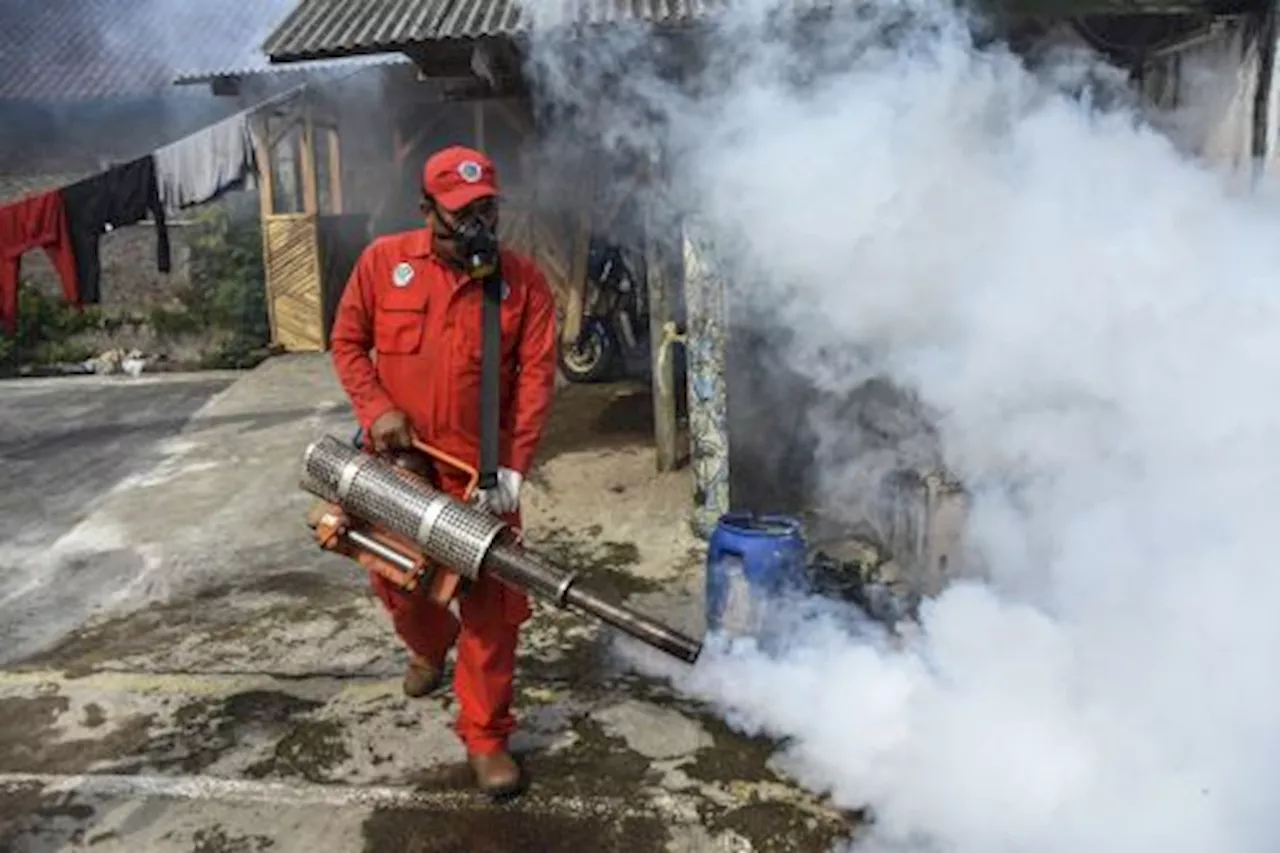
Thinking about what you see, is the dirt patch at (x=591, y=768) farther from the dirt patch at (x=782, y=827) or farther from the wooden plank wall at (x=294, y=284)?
the wooden plank wall at (x=294, y=284)

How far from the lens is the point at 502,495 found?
151 inches

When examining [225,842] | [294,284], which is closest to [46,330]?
[294,284]

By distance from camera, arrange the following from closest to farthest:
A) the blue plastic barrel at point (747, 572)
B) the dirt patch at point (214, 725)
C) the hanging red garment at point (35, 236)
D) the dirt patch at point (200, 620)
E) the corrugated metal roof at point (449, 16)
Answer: the dirt patch at point (214, 725) → the blue plastic barrel at point (747, 572) → the dirt patch at point (200, 620) → the corrugated metal roof at point (449, 16) → the hanging red garment at point (35, 236)

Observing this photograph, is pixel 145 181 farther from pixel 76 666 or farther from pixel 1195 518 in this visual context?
pixel 1195 518

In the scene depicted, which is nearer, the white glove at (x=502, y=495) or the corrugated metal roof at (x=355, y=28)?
the white glove at (x=502, y=495)

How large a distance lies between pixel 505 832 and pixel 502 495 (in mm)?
1143

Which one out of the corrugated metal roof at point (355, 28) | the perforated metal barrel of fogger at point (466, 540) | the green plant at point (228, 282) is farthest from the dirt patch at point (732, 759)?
the green plant at point (228, 282)

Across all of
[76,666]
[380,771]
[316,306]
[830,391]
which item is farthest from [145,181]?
[380,771]

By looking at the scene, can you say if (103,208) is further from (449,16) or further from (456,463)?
→ (456,463)

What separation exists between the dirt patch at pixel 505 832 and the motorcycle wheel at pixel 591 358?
7.42 m

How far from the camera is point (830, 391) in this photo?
6.47 meters

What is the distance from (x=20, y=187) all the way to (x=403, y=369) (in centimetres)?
1506

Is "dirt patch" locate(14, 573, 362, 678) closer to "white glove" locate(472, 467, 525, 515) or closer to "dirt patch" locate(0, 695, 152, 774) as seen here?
"dirt patch" locate(0, 695, 152, 774)

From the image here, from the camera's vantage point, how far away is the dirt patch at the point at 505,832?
3.55 m
